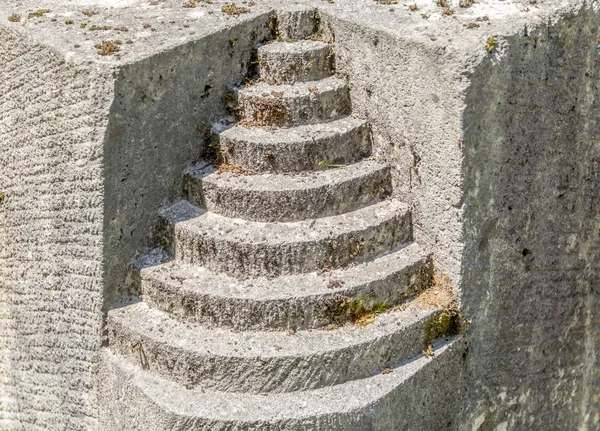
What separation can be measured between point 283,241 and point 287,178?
67cm

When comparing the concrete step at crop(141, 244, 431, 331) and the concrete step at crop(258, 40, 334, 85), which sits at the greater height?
the concrete step at crop(258, 40, 334, 85)

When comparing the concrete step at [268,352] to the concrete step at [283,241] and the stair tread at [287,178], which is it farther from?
the stair tread at [287,178]

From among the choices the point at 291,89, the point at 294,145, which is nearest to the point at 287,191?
the point at 294,145

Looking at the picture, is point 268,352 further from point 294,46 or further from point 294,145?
point 294,46

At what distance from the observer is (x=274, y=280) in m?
7.98

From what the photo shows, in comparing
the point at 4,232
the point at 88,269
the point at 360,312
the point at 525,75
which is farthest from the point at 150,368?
the point at 525,75

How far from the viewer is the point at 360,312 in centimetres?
797

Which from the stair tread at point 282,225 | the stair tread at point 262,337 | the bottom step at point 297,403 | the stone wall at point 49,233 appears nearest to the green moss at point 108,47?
the stone wall at point 49,233

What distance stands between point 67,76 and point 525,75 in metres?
3.86

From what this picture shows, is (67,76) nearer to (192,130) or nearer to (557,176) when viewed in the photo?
(192,130)

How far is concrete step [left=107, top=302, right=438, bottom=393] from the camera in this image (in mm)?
7609

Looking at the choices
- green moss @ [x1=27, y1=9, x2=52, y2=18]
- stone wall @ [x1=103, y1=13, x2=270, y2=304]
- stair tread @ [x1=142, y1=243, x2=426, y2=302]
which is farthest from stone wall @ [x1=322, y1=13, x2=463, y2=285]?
green moss @ [x1=27, y1=9, x2=52, y2=18]

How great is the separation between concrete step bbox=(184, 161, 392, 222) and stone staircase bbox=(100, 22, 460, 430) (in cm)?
1

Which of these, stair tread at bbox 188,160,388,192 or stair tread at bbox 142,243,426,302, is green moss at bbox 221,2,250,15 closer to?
stair tread at bbox 188,160,388,192
